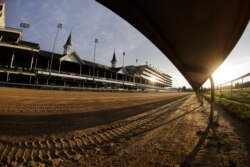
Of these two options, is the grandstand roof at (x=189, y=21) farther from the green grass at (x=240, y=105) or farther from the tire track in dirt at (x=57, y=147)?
the green grass at (x=240, y=105)

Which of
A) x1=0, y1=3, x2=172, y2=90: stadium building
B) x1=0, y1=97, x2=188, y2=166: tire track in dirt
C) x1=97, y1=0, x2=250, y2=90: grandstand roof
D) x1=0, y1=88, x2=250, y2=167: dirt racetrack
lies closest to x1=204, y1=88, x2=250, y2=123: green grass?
x1=0, y1=88, x2=250, y2=167: dirt racetrack

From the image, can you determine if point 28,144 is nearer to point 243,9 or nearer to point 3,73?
point 243,9

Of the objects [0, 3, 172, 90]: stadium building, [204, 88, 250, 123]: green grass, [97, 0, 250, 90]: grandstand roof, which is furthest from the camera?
[0, 3, 172, 90]: stadium building

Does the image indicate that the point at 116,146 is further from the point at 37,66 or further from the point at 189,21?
the point at 37,66

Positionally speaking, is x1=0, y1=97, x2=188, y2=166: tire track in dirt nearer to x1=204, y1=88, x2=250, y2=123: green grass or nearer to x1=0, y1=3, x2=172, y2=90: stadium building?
x1=204, y1=88, x2=250, y2=123: green grass

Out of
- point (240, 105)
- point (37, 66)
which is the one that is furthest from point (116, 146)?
point (37, 66)

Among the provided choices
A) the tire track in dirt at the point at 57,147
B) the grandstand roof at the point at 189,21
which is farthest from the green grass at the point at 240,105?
the tire track in dirt at the point at 57,147

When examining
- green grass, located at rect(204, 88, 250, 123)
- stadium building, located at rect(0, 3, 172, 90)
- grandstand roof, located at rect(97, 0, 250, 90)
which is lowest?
green grass, located at rect(204, 88, 250, 123)

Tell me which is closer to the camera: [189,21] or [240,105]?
[189,21]

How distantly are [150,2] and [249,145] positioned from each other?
4.48 meters

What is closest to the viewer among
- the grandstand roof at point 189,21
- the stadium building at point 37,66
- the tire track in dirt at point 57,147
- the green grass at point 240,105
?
the grandstand roof at point 189,21

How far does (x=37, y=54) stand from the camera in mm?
40094

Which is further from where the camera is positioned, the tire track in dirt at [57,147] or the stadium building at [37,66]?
the stadium building at [37,66]

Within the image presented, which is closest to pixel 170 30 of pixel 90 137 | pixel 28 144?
pixel 90 137
